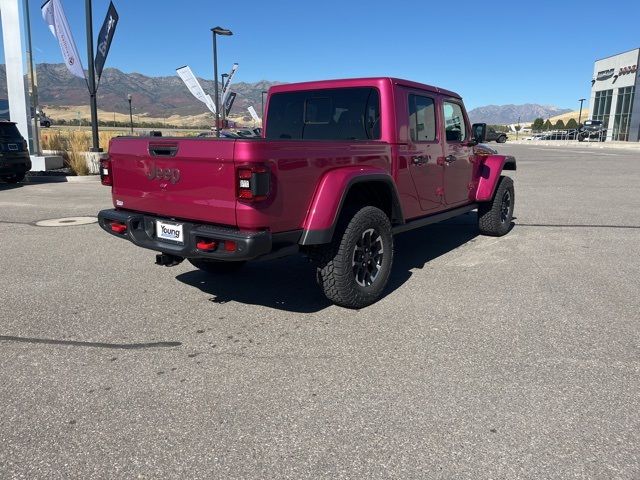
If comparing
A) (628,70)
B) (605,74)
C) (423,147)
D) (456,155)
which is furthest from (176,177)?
(605,74)

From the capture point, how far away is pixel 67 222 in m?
8.11

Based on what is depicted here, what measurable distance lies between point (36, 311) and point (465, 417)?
138 inches

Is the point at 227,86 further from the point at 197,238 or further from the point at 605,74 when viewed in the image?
the point at 605,74

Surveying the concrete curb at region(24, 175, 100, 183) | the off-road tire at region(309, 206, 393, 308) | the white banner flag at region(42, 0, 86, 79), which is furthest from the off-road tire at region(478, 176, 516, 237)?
the white banner flag at region(42, 0, 86, 79)

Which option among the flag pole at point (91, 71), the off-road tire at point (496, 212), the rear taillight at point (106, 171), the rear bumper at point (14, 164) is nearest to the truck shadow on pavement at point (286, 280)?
the off-road tire at point (496, 212)

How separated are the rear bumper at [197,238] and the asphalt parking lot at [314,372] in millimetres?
629

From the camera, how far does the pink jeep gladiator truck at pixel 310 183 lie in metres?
3.44

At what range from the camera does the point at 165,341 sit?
3629mm

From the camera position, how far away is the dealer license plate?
12.3 ft

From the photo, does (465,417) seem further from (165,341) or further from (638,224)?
(638,224)

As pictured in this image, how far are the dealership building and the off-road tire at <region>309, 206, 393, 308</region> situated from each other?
205ft

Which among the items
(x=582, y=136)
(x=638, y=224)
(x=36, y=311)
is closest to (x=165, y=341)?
(x=36, y=311)

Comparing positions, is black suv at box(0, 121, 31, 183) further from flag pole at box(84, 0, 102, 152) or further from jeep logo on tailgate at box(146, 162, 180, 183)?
jeep logo on tailgate at box(146, 162, 180, 183)

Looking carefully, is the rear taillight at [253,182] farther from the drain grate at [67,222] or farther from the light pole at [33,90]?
the light pole at [33,90]
